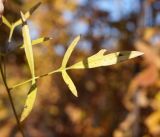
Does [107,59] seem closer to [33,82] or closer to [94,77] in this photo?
[33,82]

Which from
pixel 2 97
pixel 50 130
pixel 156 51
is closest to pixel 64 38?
pixel 2 97

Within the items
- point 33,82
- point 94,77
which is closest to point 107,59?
point 33,82

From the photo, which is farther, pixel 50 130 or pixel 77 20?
pixel 77 20

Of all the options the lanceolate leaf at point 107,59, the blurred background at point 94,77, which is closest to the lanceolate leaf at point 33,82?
the lanceolate leaf at point 107,59

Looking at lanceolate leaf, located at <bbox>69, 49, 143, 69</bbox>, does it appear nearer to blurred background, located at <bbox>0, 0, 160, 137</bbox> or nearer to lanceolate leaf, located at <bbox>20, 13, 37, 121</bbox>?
lanceolate leaf, located at <bbox>20, 13, 37, 121</bbox>

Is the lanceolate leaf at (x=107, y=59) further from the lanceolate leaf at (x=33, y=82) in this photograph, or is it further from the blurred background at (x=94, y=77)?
the blurred background at (x=94, y=77)

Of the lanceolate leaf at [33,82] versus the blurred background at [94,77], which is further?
the blurred background at [94,77]

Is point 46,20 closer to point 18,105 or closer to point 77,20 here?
point 77,20

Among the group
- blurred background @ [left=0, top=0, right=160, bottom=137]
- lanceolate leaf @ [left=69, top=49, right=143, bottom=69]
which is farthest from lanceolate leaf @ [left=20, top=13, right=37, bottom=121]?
blurred background @ [left=0, top=0, right=160, bottom=137]
